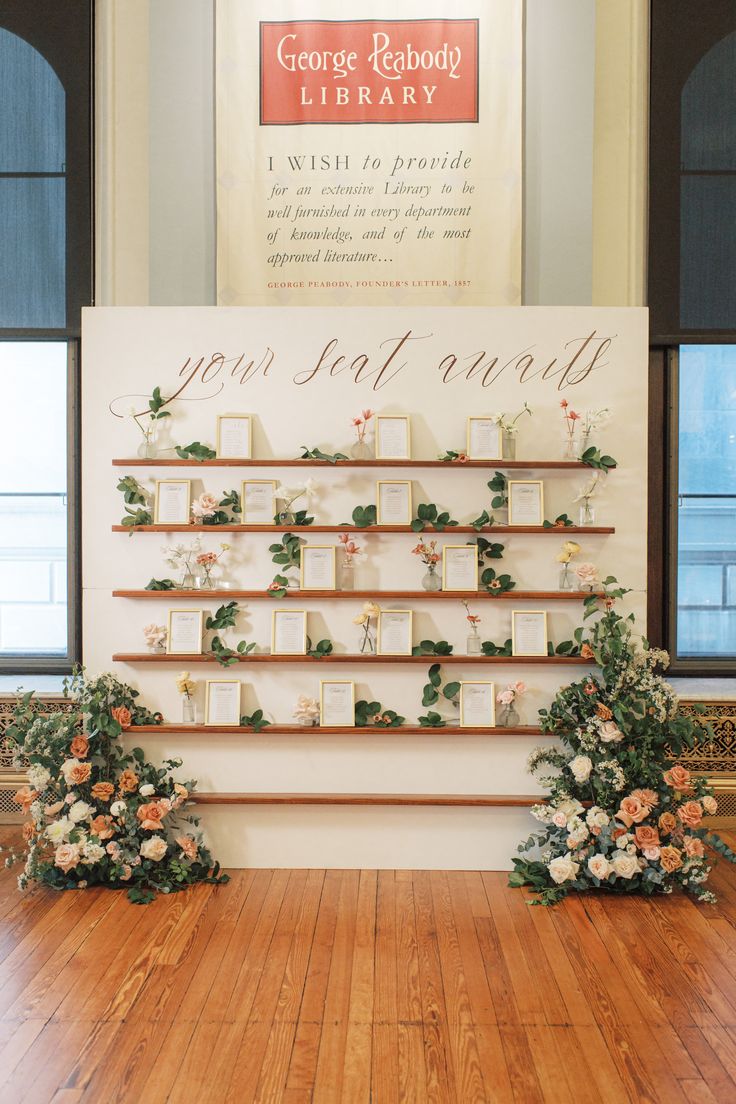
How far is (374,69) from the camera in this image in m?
4.42

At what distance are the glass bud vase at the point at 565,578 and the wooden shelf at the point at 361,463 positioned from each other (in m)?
0.41

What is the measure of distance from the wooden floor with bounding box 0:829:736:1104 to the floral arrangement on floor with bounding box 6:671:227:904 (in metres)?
0.10

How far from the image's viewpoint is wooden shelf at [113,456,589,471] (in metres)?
3.71

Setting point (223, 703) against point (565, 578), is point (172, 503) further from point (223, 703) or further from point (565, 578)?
point (565, 578)

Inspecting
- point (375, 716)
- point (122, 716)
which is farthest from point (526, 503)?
point (122, 716)

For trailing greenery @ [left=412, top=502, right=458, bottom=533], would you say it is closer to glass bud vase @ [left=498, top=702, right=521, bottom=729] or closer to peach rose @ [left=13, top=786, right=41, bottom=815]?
glass bud vase @ [left=498, top=702, right=521, bottom=729]

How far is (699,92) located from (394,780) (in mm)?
3504

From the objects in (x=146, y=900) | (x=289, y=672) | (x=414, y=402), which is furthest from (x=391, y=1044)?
(x=414, y=402)

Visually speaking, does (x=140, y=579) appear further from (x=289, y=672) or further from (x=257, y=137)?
(x=257, y=137)

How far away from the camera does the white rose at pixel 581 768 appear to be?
3512 mm

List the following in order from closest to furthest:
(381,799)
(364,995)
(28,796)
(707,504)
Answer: (364,995) → (28,796) → (381,799) → (707,504)

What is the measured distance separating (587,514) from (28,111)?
Answer: 327cm

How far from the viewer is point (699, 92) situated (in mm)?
4410

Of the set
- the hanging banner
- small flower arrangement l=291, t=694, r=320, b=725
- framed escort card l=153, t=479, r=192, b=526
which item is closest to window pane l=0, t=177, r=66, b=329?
the hanging banner
